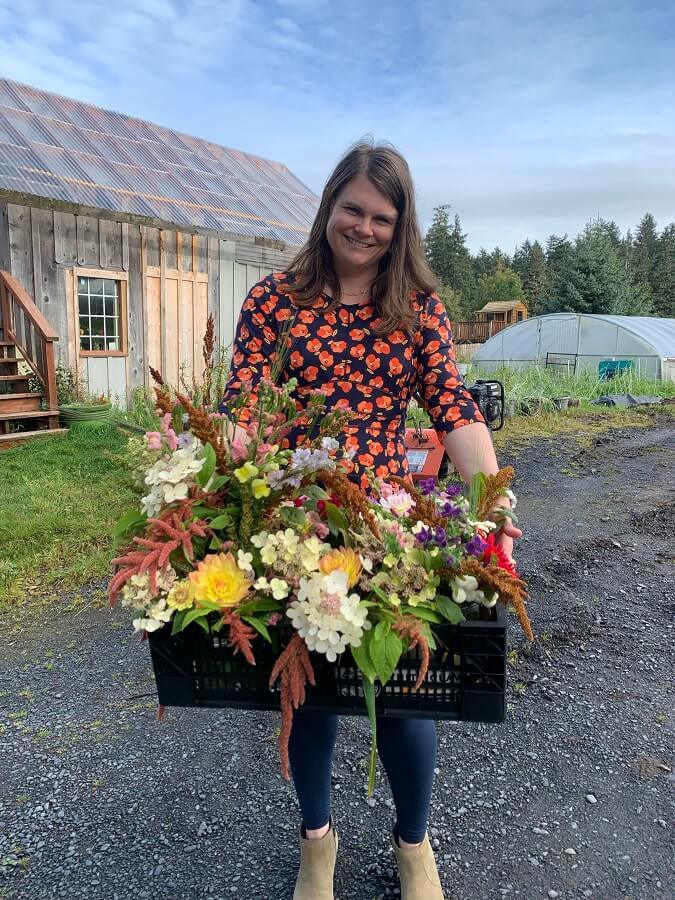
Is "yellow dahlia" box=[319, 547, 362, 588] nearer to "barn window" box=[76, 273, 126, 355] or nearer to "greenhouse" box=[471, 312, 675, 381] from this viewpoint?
"barn window" box=[76, 273, 126, 355]

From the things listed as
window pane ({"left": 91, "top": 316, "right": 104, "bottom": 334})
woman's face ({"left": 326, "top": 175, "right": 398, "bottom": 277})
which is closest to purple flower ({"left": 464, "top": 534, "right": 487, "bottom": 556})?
woman's face ({"left": 326, "top": 175, "right": 398, "bottom": 277})

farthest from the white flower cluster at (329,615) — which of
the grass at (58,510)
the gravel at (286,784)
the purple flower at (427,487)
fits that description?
the grass at (58,510)

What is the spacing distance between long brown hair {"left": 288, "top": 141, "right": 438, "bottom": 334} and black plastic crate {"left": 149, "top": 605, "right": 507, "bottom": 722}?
90 centimetres

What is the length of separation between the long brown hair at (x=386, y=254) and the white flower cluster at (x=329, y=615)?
88 centimetres

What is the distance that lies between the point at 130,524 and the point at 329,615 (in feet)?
1.37

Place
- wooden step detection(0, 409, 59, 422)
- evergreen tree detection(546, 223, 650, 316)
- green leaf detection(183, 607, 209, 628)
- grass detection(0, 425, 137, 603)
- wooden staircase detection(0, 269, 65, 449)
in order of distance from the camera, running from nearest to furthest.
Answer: green leaf detection(183, 607, 209, 628) → grass detection(0, 425, 137, 603) → wooden step detection(0, 409, 59, 422) → wooden staircase detection(0, 269, 65, 449) → evergreen tree detection(546, 223, 650, 316)

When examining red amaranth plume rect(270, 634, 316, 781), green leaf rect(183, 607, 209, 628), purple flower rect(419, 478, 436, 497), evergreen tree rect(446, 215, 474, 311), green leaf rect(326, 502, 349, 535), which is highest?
evergreen tree rect(446, 215, 474, 311)

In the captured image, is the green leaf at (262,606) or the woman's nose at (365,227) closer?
the green leaf at (262,606)

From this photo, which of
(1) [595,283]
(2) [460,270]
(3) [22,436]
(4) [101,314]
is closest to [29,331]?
(4) [101,314]

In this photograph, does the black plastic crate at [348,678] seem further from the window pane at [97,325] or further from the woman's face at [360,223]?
the window pane at [97,325]

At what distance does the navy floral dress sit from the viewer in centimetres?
177

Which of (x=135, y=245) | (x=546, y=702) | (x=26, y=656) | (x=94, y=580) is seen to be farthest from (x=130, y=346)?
(x=546, y=702)

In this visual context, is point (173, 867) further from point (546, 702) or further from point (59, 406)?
point (59, 406)

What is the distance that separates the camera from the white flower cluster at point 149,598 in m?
1.08
